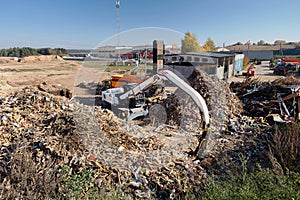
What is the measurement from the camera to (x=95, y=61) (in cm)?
2902

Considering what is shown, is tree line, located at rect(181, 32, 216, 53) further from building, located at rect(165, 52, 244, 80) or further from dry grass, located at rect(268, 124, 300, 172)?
dry grass, located at rect(268, 124, 300, 172)

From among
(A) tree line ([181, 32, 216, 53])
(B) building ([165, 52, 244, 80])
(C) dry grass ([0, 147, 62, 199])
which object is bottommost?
(C) dry grass ([0, 147, 62, 199])

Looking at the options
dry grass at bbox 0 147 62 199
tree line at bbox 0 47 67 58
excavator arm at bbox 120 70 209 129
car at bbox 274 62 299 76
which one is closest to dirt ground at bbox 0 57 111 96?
excavator arm at bbox 120 70 209 129

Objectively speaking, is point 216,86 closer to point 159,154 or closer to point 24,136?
point 159,154

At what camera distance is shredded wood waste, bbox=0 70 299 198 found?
3.34 metres

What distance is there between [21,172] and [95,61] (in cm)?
2739

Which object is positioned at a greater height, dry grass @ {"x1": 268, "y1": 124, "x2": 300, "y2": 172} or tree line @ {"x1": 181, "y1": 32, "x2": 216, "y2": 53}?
tree line @ {"x1": 181, "y1": 32, "x2": 216, "y2": 53}

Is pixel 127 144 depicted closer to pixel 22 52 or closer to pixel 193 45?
pixel 193 45

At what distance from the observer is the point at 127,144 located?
4.28 m

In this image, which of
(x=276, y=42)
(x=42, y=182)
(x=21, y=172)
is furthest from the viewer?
(x=276, y=42)

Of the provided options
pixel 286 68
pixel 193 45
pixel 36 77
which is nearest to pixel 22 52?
pixel 36 77

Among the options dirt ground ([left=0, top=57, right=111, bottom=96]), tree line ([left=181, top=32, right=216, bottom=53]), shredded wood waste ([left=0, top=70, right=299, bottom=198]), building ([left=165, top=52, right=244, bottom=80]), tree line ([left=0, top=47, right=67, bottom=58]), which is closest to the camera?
shredded wood waste ([left=0, top=70, right=299, bottom=198])

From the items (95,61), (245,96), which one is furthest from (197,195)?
(95,61)

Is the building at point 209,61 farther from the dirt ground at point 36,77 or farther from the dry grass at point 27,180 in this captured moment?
the dry grass at point 27,180
